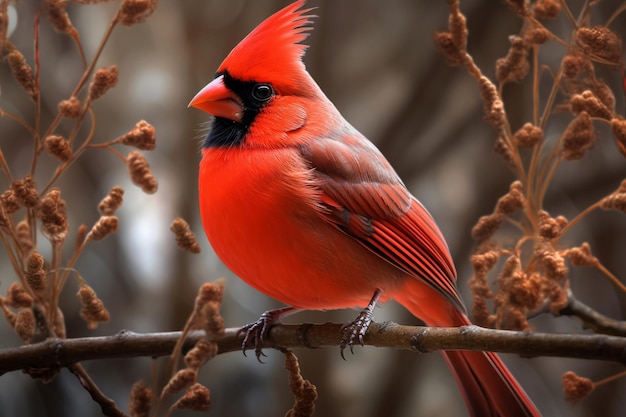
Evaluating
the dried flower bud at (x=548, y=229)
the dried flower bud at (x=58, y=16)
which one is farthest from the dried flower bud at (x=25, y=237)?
the dried flower bud at (x=548, y=229)

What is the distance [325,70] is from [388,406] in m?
0.88

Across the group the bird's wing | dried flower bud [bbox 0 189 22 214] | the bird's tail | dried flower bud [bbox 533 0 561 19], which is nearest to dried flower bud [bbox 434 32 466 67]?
dried flower bud [bbox 533 0 561 19]

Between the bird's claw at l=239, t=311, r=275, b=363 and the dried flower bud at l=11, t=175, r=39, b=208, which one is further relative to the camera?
the bird's claw at l=239, t=311, r=275, b=363

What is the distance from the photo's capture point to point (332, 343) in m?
1.22

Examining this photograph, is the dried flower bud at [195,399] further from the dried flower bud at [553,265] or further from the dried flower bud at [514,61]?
the dried flower bud at [514,61]

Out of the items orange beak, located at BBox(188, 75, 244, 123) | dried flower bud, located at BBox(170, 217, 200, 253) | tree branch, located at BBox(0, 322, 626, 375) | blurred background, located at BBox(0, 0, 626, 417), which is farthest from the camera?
blurred background, located at BBox(0, 0, 626, 417)

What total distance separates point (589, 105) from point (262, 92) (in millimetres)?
504

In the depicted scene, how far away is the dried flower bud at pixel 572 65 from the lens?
115 cm

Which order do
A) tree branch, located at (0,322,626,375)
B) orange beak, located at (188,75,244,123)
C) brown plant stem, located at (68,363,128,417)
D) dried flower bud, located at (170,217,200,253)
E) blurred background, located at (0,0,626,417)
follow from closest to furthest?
tree branch, located at (0,322,626,375) < dried flower bud, located at (170,217,200,253) < brown plant stem, located at (68,363,128,417) < orange beak, located at (188,75,244,123) < blurred background, located at (0,0,626,417)

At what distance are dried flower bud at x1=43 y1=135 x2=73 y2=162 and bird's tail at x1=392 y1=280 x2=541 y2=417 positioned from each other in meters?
0.60

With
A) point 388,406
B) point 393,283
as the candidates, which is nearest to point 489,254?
point 393,283

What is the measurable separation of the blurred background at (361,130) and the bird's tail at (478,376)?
581 mm

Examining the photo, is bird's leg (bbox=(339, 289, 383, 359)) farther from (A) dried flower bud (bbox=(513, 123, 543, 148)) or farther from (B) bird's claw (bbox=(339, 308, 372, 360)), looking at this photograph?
(A) dried flower bud (bbox=(513, 123, 543, 148))

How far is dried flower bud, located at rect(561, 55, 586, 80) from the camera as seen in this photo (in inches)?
45.4
